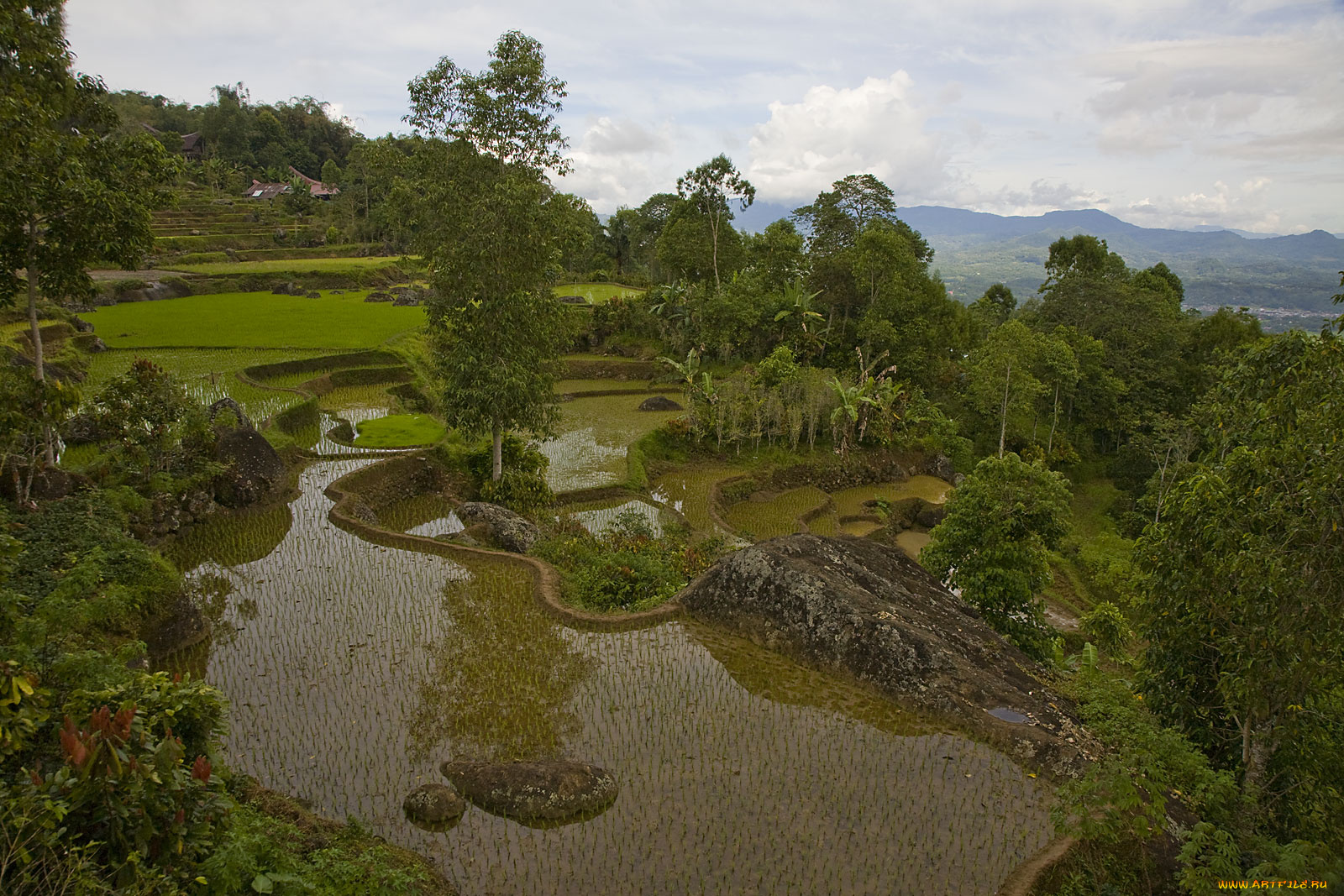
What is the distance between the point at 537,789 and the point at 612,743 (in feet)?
4.17

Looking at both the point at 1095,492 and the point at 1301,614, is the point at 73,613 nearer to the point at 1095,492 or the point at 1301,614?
the point at 1301,614

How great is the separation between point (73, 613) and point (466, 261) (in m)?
10.6

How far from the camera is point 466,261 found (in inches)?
640

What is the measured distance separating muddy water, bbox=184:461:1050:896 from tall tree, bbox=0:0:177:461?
5.93 metres

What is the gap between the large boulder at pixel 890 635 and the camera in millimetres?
8961

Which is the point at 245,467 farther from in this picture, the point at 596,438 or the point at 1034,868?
the point at 1034,868

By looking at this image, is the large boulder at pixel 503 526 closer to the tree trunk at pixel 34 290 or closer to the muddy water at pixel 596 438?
the muddy water at pixel 596 438

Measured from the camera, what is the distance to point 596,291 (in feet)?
169

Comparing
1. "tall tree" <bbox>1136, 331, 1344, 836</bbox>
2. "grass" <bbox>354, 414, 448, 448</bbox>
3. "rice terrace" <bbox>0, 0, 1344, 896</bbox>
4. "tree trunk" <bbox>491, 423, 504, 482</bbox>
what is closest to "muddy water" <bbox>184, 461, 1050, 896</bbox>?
"rice terrace" <bbox>0, 0, 1344, 896</bbox>

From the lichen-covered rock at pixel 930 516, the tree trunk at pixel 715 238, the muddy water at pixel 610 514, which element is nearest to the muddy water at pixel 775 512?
the muddy water at pixel 610 514

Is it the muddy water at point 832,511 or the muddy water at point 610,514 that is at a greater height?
the muddy water at point 610,514

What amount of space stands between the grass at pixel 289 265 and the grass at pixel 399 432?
96.0 ft

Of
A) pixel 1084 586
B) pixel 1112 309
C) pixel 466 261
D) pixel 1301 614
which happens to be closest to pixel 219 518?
pixel 466 261

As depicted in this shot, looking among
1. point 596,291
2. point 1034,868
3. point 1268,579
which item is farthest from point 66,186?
point 596,291
